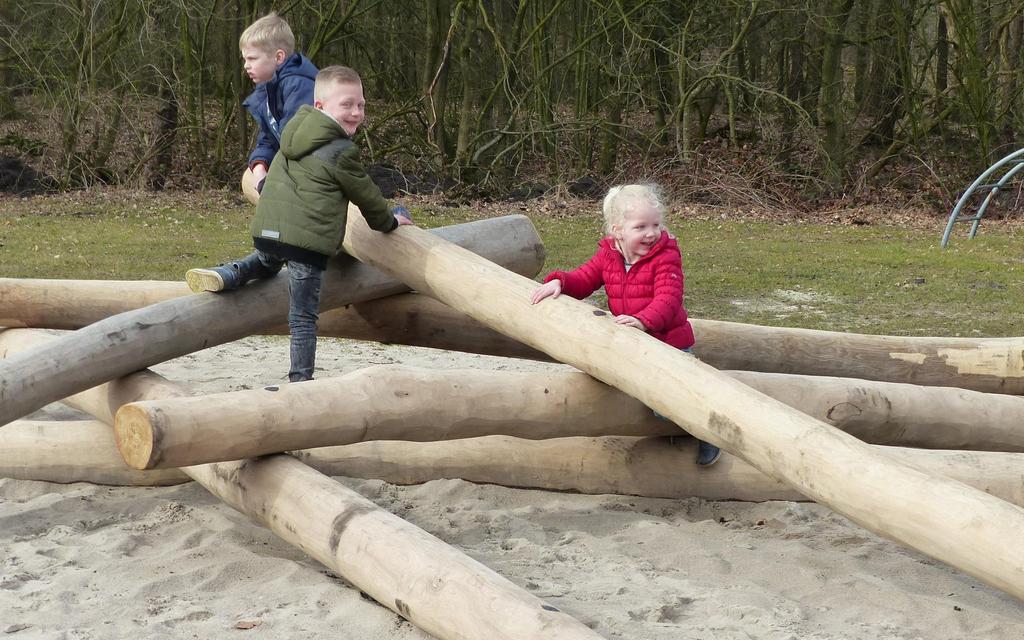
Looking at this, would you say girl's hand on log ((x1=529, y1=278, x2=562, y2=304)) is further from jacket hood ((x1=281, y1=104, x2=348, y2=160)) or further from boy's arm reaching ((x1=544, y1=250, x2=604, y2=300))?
jacket hood ((x1=281, y1=104, x2=348, y2=160))

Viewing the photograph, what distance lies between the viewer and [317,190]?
4609mm

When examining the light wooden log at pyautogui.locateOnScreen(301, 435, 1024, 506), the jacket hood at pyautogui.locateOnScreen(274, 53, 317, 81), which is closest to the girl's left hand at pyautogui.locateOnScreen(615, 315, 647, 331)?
the light wooden log at pyautogui.locateOnScreen(301, 435, 1024, 506)

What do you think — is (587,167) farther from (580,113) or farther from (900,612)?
(900,612)

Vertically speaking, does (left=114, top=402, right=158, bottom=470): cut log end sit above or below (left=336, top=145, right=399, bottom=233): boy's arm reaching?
below

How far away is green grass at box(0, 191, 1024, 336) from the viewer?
8531mm

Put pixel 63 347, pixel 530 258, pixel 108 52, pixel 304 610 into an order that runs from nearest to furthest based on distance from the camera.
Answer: pixel 304 610 → pixel 63 347 → pixel 530 258 → pixel 108 52

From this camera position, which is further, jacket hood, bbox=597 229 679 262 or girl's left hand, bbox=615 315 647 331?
jacket hood, bbox=597 229 679 262

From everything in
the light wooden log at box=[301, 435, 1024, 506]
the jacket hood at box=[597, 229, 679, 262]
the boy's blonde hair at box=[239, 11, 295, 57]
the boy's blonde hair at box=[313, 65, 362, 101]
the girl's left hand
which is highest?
the boy's blonde hair at box=[239, 11, 295, 57]

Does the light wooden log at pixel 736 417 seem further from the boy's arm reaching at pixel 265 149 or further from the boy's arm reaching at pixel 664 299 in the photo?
the boy's arm reaching at pixel 265 149

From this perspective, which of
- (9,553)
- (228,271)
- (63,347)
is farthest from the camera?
(228,271)

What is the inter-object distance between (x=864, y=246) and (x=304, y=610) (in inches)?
376

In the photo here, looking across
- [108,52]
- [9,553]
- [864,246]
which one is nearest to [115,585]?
[9,553]

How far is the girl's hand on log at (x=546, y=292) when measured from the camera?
4207 millimetres

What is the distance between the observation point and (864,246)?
1194cm
